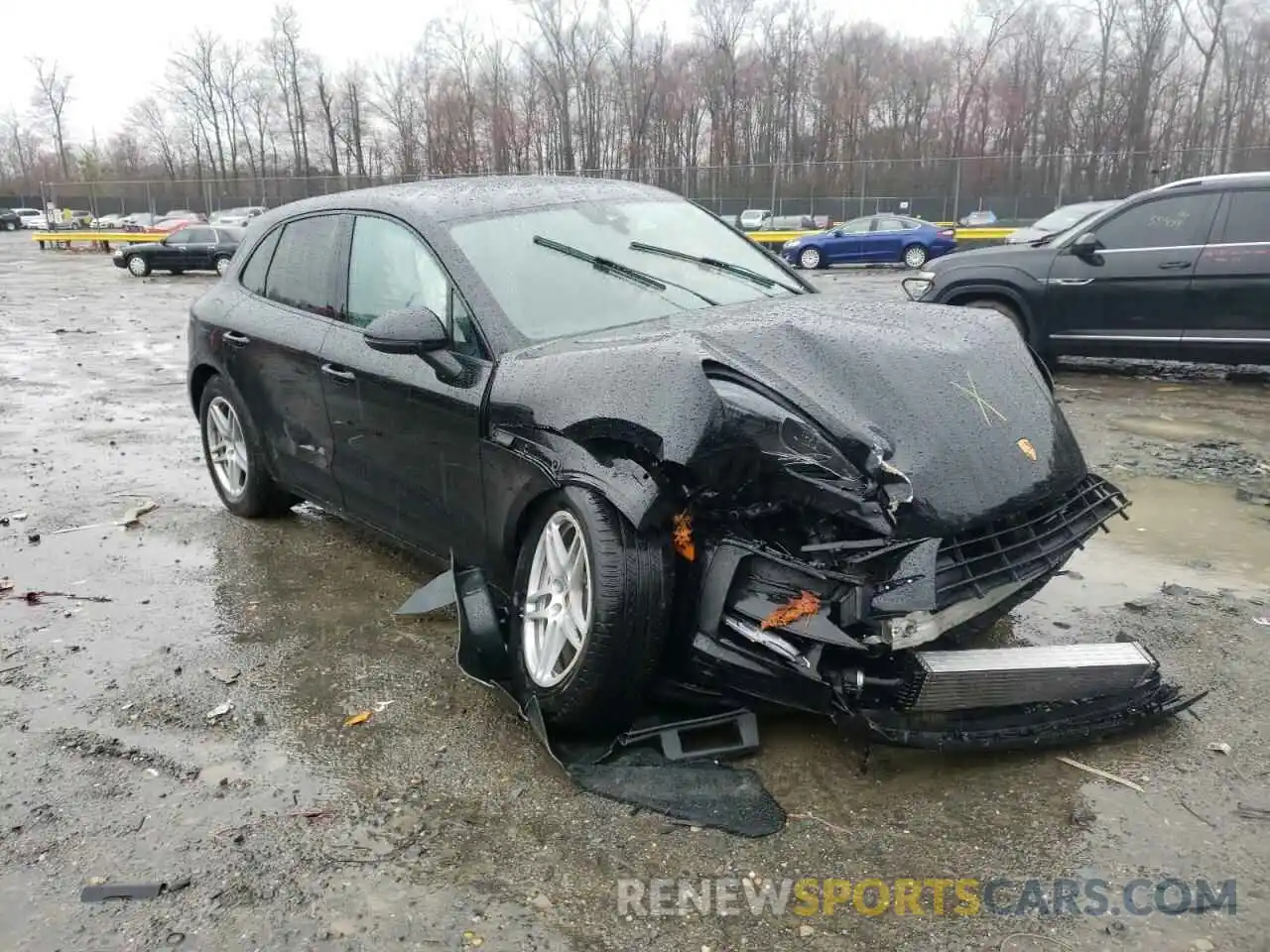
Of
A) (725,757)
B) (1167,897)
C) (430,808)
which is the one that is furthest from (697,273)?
(1167,897)

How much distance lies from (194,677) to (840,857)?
2584 mm

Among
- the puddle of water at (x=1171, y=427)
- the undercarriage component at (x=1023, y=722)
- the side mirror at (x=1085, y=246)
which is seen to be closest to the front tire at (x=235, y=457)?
the undercarriage component at (x=1023, y=722)

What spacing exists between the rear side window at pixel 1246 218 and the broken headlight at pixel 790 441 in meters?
7.43

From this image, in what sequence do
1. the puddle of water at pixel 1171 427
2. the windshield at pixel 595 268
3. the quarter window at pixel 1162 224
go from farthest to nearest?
the quarter window at pixel 1162 224
the puddle of water at pixel 1171 427
the windshield at pixel 595 268

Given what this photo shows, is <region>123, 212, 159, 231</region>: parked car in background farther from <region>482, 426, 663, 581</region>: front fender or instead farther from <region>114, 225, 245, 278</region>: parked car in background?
<region>482, 426, 663, 581</region>: front fender

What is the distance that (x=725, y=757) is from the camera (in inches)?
116

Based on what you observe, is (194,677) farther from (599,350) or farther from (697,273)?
(697,273)

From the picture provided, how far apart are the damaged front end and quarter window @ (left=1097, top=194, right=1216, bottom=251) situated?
6.88 m

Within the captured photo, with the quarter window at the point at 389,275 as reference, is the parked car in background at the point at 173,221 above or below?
above

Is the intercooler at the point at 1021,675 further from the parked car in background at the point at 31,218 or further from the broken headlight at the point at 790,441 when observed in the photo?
the parked car in background at the point at 31,218

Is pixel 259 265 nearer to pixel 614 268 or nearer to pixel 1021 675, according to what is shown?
pixel 614 268

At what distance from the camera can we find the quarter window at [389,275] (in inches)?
148

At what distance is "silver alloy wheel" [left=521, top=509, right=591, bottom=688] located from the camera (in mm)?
3012

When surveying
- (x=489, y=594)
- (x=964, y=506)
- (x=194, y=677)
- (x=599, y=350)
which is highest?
(x=599, y=350)
